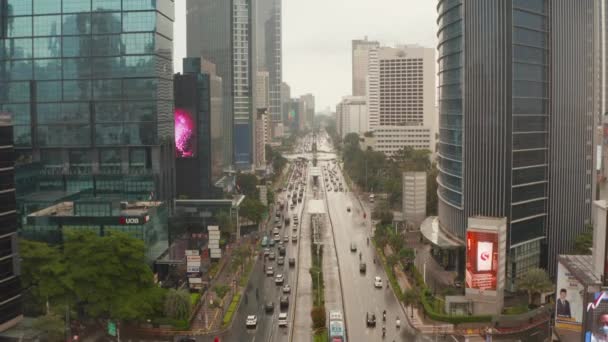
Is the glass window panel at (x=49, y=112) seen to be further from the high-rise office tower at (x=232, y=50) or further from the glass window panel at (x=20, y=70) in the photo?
the high-rise office tower at (x=232, y=50)

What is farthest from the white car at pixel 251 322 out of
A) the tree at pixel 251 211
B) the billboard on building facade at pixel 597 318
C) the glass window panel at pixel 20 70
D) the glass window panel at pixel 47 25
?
the glass window panel at pixel 47 25

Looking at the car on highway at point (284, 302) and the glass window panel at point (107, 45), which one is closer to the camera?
the car on highway at point (284, 302)

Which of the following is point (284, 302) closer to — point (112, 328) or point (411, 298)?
point (411, 298)

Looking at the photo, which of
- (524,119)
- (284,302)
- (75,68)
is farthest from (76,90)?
(524,119)

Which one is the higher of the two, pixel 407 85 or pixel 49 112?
pixel 407 85

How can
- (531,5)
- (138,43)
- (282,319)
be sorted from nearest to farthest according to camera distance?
(282,319), (531,5), (138,43)

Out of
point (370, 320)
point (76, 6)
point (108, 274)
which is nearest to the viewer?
point (108, 274)

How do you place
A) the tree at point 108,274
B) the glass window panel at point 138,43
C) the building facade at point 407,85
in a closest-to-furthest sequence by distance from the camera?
the tree at point 108,274 < the glass window panel at point 138,43 < the building facade at point 407,85
